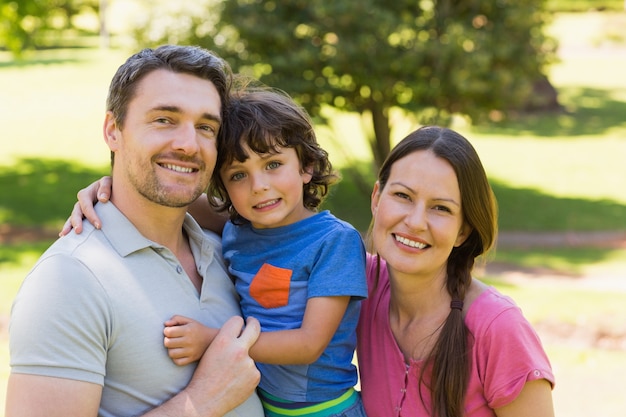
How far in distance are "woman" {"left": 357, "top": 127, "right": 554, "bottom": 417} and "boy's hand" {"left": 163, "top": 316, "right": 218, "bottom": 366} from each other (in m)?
0.70

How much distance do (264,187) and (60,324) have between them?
996 millimetres

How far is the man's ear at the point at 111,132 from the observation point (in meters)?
2.95

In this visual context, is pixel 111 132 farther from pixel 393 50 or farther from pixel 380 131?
pixel 380 131

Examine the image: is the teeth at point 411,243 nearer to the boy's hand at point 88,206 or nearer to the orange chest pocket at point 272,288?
the orange chest pocket at point 272,288

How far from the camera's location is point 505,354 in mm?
2668

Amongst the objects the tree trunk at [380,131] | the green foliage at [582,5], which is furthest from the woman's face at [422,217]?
the green foliage at [582,5]

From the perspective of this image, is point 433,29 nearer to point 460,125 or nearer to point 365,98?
point 365,98

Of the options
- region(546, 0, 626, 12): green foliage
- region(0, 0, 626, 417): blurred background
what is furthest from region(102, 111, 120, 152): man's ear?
region(546, 0, 626, 12): green foliage

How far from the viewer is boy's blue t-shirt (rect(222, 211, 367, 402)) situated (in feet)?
9.77

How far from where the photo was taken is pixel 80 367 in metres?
2.40

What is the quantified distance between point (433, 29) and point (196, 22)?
4.13m

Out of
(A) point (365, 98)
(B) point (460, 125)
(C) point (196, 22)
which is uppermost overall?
(C) point (196, 22)

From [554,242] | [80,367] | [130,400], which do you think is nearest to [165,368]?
[130,400]

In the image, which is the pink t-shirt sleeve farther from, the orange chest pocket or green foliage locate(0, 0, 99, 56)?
green foliage locate(0, 0, 99, 56)
